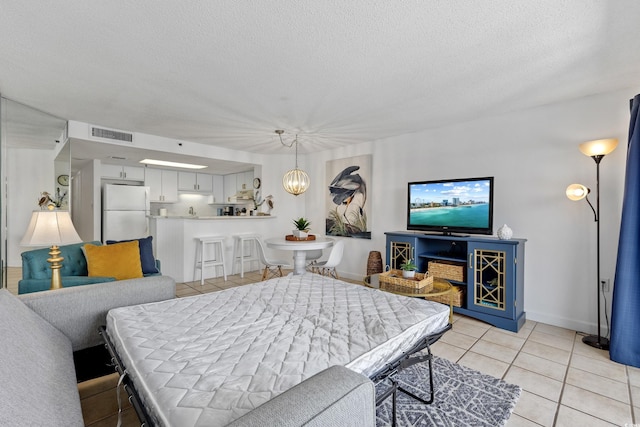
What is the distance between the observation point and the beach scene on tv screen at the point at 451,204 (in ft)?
10.8

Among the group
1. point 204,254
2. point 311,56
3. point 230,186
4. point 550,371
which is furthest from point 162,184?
point 550,371

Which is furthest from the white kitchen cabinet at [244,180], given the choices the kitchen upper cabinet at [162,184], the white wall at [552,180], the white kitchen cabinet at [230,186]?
the white wall at [552,180]

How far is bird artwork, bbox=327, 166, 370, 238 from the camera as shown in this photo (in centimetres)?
493

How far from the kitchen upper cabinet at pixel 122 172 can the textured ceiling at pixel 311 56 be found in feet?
8.79

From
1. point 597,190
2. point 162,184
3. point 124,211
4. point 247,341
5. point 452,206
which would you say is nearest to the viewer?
point 247,341

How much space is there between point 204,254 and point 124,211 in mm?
2387

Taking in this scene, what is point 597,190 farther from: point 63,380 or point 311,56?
point 63,380

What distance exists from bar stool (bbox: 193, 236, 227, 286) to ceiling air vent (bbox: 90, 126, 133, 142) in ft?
5.96

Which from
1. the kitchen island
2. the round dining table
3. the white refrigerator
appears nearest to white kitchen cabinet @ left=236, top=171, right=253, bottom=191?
the kitchen island

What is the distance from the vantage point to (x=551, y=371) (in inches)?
86.9

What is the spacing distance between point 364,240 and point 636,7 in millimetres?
3825

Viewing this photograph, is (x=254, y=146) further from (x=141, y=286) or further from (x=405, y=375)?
(x=405, y=375)

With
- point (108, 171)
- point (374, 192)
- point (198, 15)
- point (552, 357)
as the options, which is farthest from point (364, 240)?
point (108, 171)

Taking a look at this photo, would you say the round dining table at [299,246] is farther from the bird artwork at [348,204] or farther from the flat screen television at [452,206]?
the flat screen television at [452,206]
